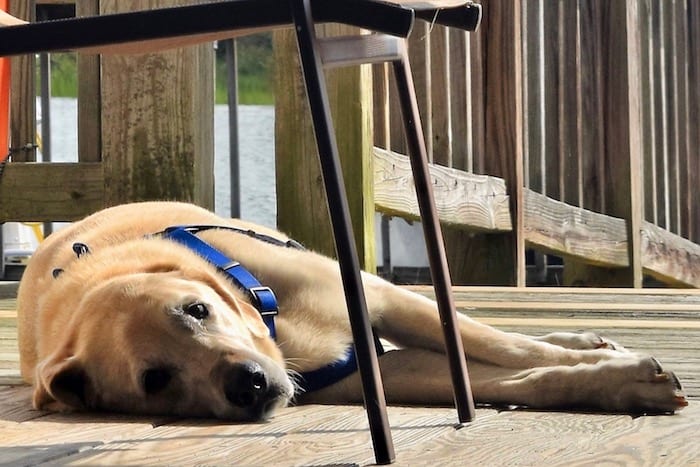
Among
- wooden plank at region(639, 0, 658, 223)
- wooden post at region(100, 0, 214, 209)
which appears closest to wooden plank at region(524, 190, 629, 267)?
wooden plank at region(639, 0, 658, 223)

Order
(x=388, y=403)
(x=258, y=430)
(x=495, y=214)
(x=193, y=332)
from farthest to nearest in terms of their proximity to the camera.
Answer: (x=495, y=214)
(x=388, y=403)
(x=193, y=332)
(x=258, y=430)

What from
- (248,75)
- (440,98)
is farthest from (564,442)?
(248,75)

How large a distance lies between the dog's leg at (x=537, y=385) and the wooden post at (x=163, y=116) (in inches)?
51.9

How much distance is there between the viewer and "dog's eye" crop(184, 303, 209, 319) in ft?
8.12

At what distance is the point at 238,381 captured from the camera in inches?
94.5

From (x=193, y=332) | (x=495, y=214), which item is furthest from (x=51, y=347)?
(x=495, y=214)

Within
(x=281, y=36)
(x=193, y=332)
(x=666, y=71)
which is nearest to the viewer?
(x=193, y=332)

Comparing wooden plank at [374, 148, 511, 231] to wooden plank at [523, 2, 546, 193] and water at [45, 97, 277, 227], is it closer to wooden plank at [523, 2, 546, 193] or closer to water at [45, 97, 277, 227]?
wooden plank at [523, 2, 546, 193]

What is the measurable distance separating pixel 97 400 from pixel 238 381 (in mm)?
382

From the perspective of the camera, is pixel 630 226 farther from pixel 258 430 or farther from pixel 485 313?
pixel 258 430

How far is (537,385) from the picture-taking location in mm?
2414

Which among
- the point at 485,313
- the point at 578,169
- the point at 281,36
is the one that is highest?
the point at 281,36

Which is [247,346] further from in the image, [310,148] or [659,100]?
[659,100]

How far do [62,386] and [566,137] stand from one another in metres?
3.78
